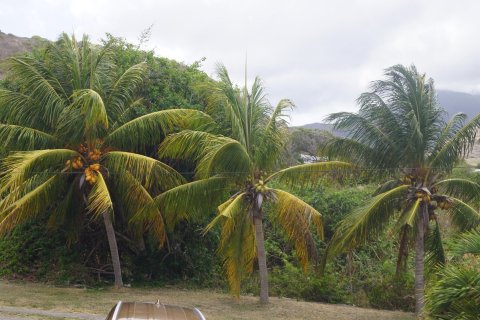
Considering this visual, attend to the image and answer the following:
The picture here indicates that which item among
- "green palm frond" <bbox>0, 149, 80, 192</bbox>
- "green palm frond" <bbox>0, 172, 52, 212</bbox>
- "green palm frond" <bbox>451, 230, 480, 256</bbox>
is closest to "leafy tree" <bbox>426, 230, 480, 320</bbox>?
"green palm frond" <bbox>451, 230, 480, 256</bbox>

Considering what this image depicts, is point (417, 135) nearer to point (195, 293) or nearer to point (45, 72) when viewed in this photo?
point (195, 293)

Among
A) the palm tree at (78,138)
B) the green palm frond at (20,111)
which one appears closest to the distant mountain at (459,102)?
the palm tree at (78,138)

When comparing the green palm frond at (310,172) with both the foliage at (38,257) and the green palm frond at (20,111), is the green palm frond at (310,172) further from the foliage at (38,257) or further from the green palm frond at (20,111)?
the foliage at (38,257)

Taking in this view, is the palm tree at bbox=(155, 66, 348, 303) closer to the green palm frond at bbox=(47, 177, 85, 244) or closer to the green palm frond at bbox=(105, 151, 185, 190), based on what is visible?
the green palm frond at bbox=(105, 151, 185, 190)

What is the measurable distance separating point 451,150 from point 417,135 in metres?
1.01

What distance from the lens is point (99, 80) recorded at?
1909cm

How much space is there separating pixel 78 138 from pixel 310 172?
6.37 metres

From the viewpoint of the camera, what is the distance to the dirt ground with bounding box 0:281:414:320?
16141mm

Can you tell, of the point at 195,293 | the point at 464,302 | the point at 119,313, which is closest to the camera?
the point at 119,313

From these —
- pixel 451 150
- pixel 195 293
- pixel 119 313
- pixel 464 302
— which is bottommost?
pixel 195 293

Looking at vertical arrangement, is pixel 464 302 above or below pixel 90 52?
below

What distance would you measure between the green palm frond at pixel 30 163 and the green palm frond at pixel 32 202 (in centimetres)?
40

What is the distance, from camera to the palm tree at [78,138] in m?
17.6

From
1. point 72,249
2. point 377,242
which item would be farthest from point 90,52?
point 377,242
